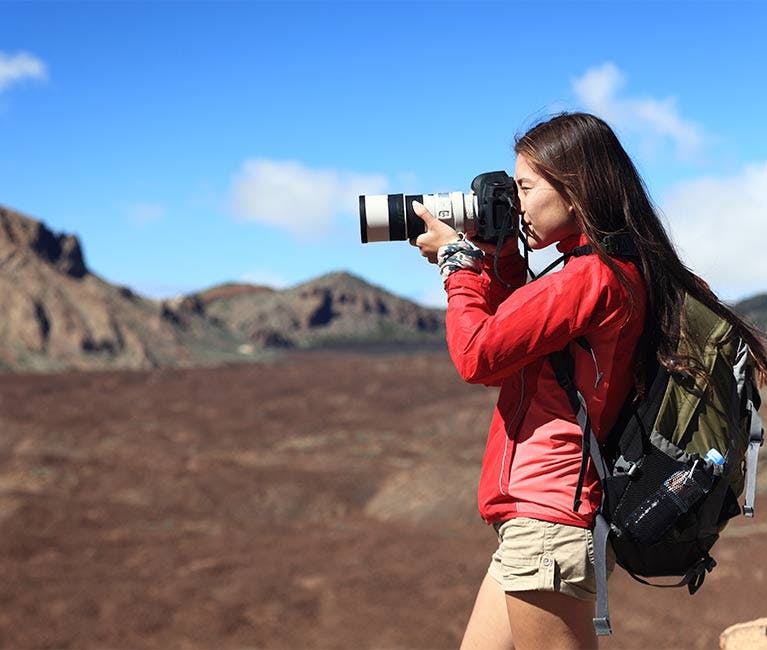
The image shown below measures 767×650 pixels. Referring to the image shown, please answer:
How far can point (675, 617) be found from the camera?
337 inches

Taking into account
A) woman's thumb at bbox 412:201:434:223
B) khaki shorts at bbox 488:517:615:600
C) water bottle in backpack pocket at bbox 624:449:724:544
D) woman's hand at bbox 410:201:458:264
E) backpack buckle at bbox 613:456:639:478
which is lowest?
khaki shorts at bbox 488:517:615:600

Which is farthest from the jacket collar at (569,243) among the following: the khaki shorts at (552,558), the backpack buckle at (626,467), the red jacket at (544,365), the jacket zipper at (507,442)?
the khaki shorts at (552,558)

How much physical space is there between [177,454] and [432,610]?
11.1 metres

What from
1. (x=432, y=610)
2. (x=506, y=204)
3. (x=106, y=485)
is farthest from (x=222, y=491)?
(x=506, y=204)

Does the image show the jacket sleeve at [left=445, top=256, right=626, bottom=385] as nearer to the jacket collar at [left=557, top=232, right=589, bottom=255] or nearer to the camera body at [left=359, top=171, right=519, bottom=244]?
the jacket collar at [left=557, top=232, right=589, bottom=255]

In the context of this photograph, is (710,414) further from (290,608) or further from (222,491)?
(222,491)

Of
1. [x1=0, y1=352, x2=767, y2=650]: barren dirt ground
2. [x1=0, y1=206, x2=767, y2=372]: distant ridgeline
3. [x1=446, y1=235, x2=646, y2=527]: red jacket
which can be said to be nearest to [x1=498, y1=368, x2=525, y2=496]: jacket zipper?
[x1=446, y1=235, x2=646, y2=527]: red jacket

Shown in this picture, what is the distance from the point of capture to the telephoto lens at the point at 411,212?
2432 millimetres

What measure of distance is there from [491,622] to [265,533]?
41.2 ft

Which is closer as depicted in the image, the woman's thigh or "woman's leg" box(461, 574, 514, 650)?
the woman's thigh

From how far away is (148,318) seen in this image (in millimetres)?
53125

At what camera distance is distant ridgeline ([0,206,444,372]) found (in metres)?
46.2

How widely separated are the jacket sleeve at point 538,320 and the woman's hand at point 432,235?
292mm

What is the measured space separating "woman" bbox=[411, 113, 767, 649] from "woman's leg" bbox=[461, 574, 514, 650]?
0.09 meters
